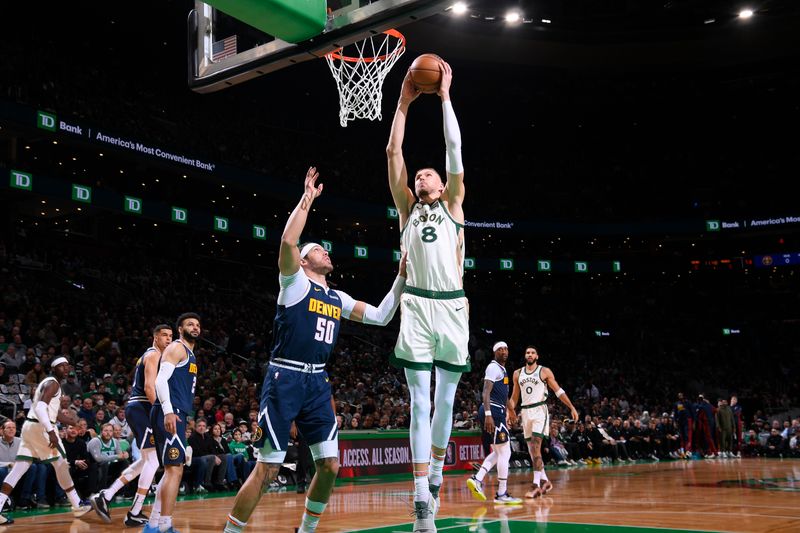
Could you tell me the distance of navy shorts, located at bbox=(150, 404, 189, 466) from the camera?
753 cm

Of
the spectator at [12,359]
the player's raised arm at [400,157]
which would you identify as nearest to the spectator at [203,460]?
the spectator at [12,359]

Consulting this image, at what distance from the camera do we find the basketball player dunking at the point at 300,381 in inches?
211

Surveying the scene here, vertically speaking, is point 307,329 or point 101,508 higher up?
point 307,329

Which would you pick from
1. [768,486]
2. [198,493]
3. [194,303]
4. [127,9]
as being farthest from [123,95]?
[768,486]

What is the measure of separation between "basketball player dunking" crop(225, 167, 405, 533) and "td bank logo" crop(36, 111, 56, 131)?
22.6 meters

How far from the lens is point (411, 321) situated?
554cm

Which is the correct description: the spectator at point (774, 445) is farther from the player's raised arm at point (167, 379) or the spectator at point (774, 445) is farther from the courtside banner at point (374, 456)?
the player's raised arm at point (167, 379)

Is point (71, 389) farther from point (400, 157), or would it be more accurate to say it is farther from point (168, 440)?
point (400, 157)

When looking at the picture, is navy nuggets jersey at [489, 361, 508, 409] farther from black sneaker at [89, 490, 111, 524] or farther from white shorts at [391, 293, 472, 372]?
white shorts at [391, 293, 472, 372]

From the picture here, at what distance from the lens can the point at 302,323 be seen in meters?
5.64

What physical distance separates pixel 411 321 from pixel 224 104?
33.0 meters

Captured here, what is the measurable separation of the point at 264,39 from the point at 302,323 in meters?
3.48

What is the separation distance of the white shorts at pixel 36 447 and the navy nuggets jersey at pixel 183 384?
→ 3.05 meters

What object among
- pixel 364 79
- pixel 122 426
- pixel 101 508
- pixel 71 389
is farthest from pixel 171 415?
pixel 71 389
